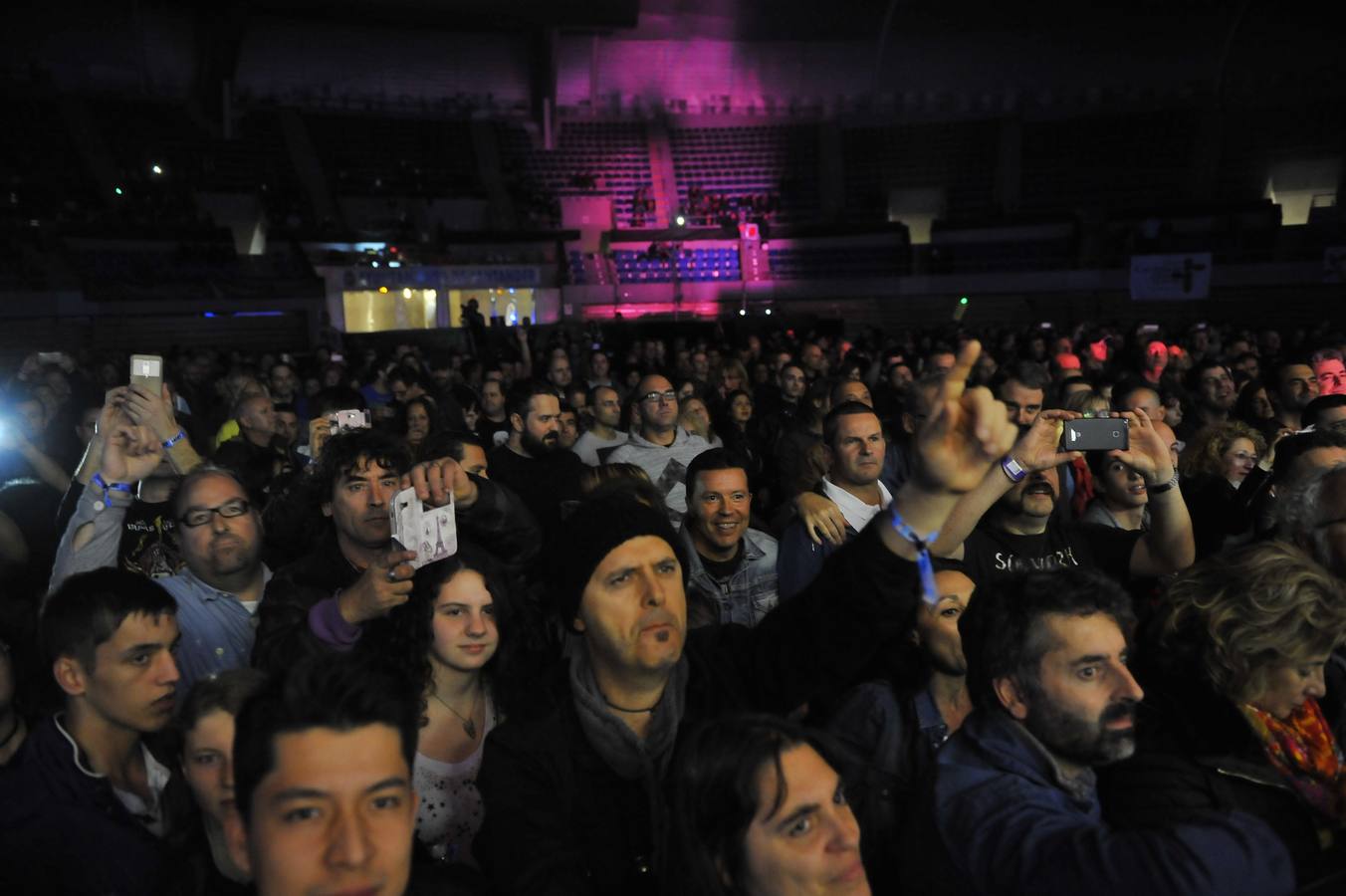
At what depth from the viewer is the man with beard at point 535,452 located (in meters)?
5.02

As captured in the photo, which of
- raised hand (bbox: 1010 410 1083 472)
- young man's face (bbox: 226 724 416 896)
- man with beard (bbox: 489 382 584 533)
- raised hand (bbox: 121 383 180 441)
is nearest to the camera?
young man's face (bbox: 226 724 416 896)

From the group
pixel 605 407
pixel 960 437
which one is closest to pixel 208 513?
pixel 960 437

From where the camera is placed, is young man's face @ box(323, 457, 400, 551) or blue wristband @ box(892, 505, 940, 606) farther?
young man's face @ box(323, 457, 400, 551)

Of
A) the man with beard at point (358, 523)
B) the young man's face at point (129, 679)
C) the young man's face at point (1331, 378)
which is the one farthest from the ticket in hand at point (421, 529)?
the young man's face at point (1331, 378)

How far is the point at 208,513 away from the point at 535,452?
96.0 inches

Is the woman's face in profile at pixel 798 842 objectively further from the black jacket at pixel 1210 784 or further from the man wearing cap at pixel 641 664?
the black jacket at pixel 1210 784

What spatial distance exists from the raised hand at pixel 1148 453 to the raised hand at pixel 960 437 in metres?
1.67

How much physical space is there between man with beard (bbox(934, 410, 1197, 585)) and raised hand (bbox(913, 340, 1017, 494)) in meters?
1.06

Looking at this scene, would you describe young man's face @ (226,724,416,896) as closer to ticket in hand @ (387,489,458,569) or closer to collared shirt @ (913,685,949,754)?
ticket in hand @ (387,489,458,569)

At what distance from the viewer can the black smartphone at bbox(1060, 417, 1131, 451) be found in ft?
8.88

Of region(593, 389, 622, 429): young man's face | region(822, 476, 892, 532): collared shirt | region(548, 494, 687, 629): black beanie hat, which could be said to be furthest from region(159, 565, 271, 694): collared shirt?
region(593, 389, 622, 429): young man's face

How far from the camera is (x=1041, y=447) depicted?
2.68 m

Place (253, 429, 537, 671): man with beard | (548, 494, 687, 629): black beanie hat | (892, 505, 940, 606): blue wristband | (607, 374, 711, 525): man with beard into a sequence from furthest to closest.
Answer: (607, 374, 711, 525): man with beard, (253, 429, 537, 671): man with beard, (548, 494, 687, 629): black beanie hat, (892, 505, 940, 606): blue wristband

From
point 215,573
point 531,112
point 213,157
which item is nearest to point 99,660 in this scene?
point 215,573
